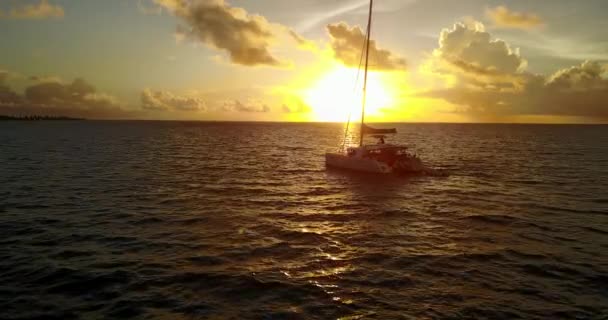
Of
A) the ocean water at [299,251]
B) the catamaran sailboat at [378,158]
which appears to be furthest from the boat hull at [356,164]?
the ocean water at [299,251]

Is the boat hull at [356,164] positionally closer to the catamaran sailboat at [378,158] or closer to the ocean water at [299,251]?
the catamaran sailboat at [378,158]

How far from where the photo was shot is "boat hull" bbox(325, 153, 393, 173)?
3712 cm

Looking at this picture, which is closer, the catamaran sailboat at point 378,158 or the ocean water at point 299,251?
the ocean water at point 299,251

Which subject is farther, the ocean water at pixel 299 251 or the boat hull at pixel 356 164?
the boat hull at pixel 356 164

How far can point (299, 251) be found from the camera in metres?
15.8

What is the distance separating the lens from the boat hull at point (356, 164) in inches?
1462

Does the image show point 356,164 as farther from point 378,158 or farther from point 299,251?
point 299,251

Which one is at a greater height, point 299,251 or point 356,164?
point 356,164

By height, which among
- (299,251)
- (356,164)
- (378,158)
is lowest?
(299,251)

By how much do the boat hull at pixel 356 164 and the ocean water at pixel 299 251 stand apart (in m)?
5.73

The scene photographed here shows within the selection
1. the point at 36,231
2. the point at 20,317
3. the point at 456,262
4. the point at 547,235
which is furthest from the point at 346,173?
the point at 20,317

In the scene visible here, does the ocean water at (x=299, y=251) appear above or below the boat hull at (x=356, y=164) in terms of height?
below

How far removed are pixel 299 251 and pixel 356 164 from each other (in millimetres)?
23997

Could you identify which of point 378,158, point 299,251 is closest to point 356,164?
point 378,158
